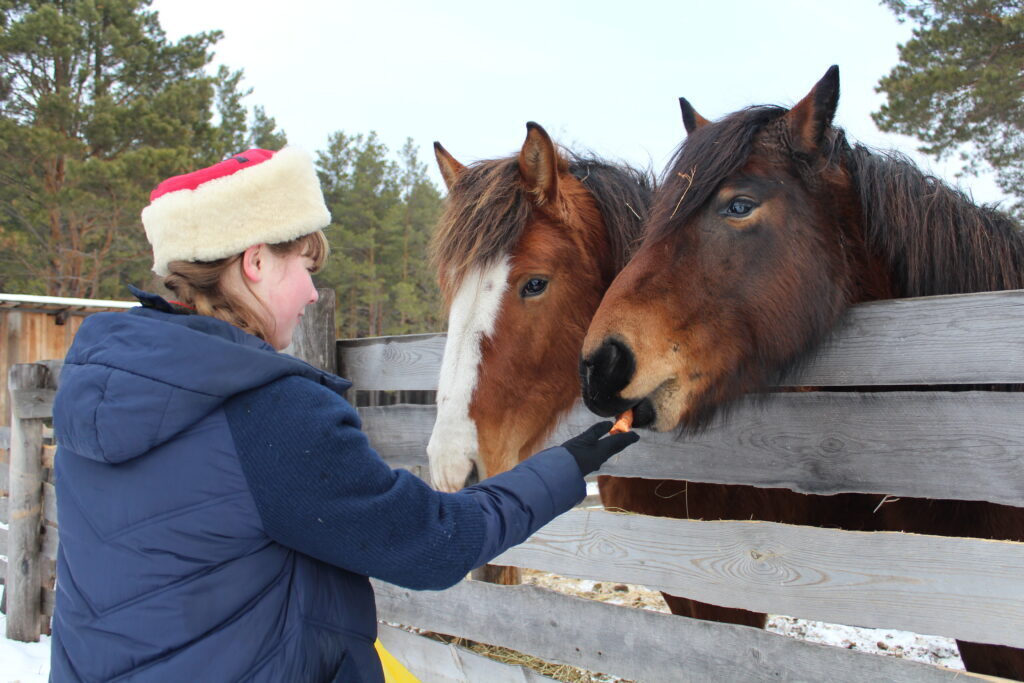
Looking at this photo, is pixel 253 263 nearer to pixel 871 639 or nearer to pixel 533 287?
pixel 533 287

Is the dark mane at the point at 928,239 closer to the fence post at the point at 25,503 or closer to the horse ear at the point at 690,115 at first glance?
the horse ear at the point at 690,115

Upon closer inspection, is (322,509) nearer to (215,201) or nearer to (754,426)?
(215,201)

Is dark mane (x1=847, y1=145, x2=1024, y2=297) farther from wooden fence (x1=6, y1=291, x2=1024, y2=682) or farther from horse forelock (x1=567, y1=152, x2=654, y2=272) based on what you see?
horse forelock (x1=567, y1=152, x2=654, y2=272)

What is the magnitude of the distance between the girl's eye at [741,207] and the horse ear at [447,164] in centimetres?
146

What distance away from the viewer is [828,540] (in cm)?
220

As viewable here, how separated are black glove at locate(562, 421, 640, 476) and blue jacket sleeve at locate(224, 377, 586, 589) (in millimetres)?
356

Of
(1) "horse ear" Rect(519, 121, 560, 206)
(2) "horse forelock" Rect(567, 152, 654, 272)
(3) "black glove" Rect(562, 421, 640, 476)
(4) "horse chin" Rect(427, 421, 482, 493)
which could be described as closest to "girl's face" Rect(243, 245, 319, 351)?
(3) "black glove" Rect(562, 421, 640, 476)

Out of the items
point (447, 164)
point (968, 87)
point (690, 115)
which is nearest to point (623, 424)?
point (690, 115)

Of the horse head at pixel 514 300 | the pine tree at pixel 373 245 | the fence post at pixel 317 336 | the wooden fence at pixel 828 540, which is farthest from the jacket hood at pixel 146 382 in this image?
the pine tree at pixel 373 245

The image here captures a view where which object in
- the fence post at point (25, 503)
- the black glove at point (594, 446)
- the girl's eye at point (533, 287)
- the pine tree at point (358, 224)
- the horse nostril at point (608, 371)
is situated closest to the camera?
the black glove at point (594, 446)

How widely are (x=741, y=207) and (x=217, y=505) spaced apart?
67.4 inches

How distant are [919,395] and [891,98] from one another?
44.4 feet

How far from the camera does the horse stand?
2.55 metres

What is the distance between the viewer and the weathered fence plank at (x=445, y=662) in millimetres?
3166
